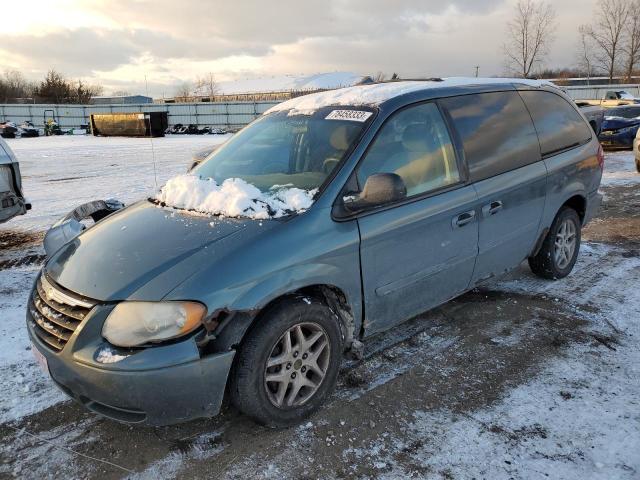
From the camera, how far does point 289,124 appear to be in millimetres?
3686

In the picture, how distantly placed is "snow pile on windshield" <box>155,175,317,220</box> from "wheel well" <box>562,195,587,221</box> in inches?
115

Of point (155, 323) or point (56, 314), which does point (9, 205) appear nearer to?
point (56, 314)

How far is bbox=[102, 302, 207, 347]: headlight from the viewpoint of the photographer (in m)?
2.36

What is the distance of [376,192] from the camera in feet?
9.41

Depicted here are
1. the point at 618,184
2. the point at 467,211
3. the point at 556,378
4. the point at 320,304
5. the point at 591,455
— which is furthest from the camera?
the point at 618,184

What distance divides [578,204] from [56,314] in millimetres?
4380

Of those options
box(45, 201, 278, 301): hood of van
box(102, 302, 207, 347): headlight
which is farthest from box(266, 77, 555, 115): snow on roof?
box(102, 302, 207, 347): headlight

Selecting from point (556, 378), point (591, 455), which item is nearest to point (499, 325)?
point (556, 378)

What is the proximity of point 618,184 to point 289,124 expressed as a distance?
8.50m

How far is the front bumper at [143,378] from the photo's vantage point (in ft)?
7.65

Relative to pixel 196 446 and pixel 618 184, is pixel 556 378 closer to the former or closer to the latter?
pixel 196 446

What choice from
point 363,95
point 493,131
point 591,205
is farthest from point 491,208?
point 591,205

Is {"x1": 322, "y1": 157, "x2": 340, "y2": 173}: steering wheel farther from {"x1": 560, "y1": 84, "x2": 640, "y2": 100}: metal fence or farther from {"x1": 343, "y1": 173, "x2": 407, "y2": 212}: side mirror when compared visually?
{"x1": 560, "y1": 84, "x2": 640, "y2": 100}: metal fence

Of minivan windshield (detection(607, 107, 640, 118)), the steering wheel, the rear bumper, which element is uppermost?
minivan windshield (detection(607, 107, 640, 118))
